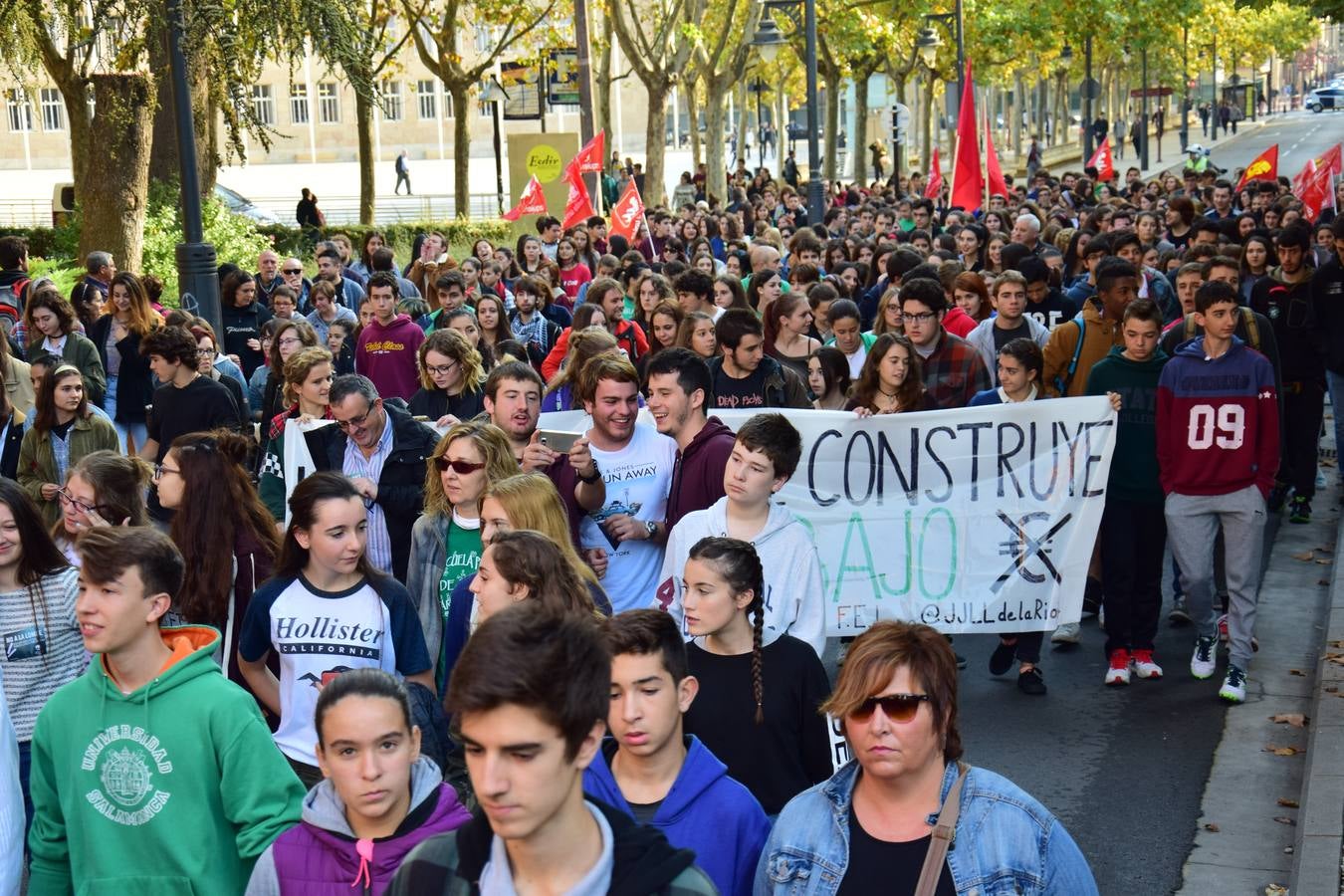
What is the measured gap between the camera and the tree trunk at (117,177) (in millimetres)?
18734

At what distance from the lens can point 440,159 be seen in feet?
308

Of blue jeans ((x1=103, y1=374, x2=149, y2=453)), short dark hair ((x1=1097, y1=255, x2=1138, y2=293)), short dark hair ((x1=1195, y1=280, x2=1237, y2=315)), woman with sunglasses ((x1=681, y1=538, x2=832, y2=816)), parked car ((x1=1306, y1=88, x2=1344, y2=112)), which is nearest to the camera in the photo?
woman with sunglasses ((x1=681, y1=538, x2=832, y2=816))

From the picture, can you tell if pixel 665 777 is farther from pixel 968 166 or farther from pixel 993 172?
pixel 993 172

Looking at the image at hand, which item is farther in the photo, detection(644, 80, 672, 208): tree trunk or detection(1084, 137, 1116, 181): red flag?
detection(644, 80, 672, 208): tree trunk

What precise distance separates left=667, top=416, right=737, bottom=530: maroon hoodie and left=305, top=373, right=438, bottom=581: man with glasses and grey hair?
1118mm

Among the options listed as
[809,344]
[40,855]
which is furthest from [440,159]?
[40,855]

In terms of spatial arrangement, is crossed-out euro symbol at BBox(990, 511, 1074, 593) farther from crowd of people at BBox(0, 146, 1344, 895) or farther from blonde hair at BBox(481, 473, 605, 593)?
blonde hair at BBox(481, 473, 605, 593)

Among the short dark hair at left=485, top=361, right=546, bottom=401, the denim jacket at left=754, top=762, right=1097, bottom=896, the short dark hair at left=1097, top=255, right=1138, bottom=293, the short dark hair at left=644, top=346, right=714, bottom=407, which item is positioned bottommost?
the denim jacket at left=754, top=762, right=1097, bottom=896

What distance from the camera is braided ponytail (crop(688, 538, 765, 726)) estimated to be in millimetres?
4699

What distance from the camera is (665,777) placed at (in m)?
3.96

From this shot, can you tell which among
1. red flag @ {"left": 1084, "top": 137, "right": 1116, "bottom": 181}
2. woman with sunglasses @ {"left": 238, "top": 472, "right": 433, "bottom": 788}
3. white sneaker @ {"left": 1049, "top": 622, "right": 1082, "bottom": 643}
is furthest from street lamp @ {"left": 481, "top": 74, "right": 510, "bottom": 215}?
woman with sunglasses @ {"left": 238, "top": 472, "right": 433, "bottom": 788}

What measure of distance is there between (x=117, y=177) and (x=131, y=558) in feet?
51.6

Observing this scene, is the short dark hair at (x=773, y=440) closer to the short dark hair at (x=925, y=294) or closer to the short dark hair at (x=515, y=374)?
the short dark hair at (x=515, y=374)

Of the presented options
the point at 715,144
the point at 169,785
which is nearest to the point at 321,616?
the point at 169,785
